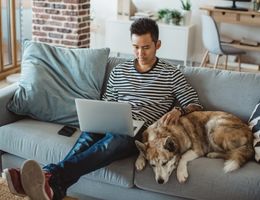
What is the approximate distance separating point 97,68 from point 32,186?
3.58 feet

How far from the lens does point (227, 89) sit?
2582 millimetres

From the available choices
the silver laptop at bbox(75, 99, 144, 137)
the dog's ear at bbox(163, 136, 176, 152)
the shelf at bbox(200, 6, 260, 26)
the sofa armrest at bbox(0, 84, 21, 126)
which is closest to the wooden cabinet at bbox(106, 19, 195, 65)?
the shelf at bbox(200, 6, 260, 26)

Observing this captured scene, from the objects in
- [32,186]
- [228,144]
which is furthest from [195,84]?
[32,186]

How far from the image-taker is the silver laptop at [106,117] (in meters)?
2.18

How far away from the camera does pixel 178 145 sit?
2238 millimetres

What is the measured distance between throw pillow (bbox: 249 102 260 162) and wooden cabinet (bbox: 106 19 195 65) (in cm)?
324

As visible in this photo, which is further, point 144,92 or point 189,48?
point 189,48

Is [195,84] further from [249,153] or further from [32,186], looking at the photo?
[32,186]

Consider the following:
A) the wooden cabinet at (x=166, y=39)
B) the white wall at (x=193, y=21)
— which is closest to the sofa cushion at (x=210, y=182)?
the wooden cabinet at (x=166, y=39)

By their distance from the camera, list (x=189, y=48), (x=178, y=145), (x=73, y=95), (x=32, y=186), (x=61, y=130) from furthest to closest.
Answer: (x=189, y=48), (x=73, y=95), (x=61, y=130), (x=178, y=145), (x=32, y=186)

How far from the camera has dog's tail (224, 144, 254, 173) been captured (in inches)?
83.0

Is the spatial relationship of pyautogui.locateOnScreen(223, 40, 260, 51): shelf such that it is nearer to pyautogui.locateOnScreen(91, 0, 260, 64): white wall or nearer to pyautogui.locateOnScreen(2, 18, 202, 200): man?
pyautogui.locateOnScreen(91, 0, 260, 64): white wall

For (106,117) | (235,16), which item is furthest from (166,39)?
(106,117)

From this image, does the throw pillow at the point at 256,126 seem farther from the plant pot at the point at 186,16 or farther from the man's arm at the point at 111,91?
the plant pot at the point at 186,16
